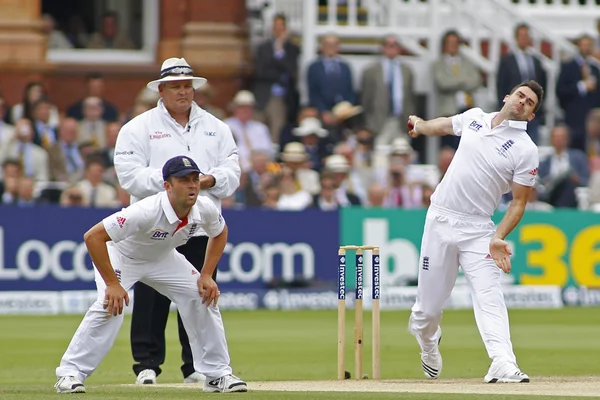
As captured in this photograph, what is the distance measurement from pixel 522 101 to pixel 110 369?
3571 mm

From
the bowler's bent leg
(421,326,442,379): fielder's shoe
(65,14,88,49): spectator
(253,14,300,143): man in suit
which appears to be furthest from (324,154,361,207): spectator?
the bowler's bent leg

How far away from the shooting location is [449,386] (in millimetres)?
8766

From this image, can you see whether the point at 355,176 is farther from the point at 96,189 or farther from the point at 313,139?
the point at 96,189

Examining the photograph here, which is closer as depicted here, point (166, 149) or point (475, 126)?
point (166, 149)

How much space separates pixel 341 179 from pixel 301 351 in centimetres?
531

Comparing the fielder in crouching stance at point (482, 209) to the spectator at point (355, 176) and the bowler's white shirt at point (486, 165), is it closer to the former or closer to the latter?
the bowler's white shirt at point (486, 165)

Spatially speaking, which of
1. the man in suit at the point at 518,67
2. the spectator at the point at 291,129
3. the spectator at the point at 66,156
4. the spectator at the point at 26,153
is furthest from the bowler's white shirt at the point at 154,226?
the man in suit at the point at 518,67

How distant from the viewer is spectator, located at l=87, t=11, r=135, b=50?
65.9ft

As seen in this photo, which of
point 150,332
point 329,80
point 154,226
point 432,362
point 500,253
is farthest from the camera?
point 329,80

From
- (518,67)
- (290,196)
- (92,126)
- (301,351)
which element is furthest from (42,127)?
(518,67)

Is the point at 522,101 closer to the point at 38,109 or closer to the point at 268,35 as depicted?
the point at 38,109

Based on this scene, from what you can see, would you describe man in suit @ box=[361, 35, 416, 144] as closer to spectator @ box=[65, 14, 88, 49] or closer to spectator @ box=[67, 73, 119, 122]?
spectator @ box=[67, 73, 119, 122]

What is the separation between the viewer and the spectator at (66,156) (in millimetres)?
16406

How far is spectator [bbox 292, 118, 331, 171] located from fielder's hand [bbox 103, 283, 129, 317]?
378 inches
